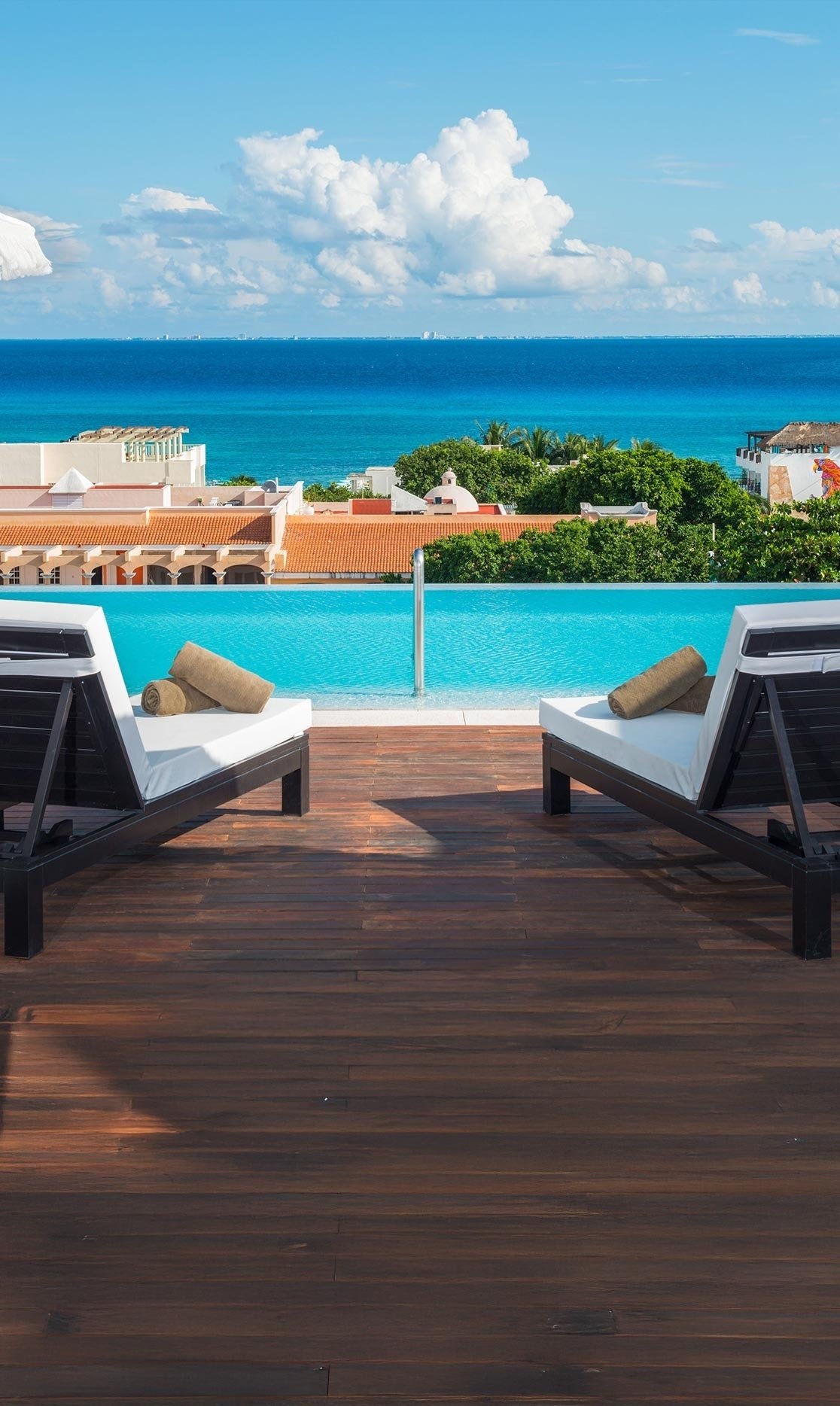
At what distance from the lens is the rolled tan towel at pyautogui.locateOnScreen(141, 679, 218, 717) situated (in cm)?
407

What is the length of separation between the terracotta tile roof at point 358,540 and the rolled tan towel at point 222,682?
4732cm

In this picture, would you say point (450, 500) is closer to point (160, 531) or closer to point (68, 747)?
point (160, 531)

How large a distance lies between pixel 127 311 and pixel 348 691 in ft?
302

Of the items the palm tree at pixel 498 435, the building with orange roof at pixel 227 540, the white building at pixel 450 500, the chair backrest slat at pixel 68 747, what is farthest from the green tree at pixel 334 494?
the chair backrest slat at pixel 68 747

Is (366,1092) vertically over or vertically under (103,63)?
under

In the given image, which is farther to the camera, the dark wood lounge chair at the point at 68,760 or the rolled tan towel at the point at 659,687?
the rolled tan towel at the point at 659,687

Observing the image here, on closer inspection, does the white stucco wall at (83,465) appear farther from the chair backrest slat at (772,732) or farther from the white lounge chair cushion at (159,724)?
the chair backrest slat at (772,732)

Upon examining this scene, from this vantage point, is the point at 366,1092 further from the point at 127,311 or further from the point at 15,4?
the point at 127,311

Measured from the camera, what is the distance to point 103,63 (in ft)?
245

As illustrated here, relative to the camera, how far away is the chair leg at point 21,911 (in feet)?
9.78

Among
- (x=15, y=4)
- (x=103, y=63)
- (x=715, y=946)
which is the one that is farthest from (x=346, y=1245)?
(x=103, y=63)

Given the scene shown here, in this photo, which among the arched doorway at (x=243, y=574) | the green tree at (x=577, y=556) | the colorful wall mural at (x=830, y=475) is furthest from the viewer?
the arched doorway at (x=243, y=574)

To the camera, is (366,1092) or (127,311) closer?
(366,1092)

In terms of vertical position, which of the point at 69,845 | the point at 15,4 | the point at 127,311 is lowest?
the point at 69,845
